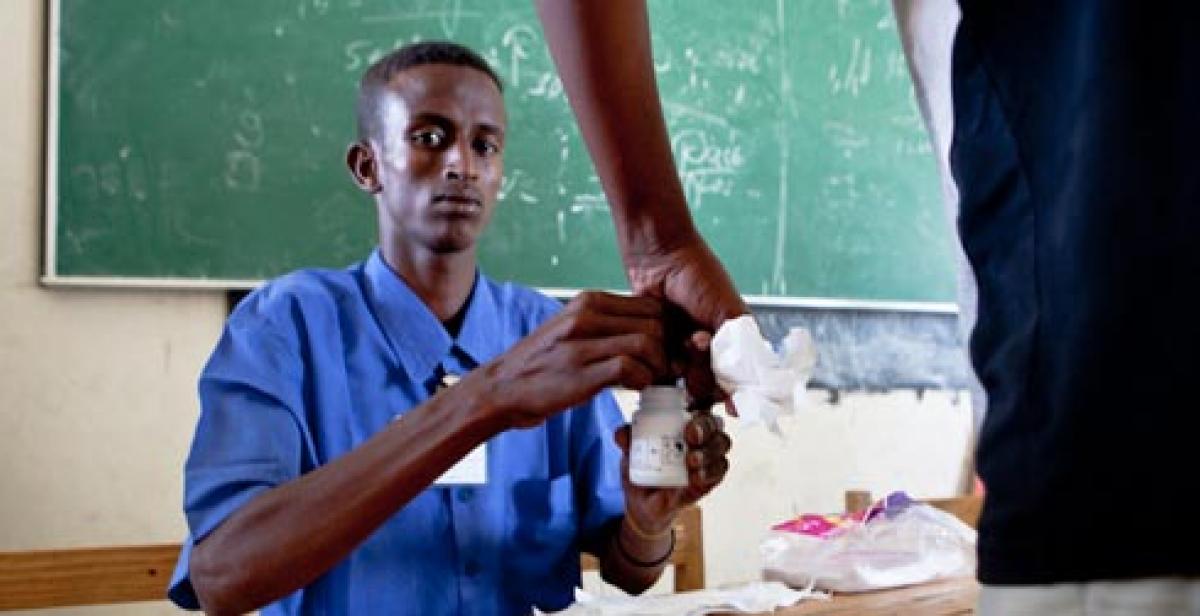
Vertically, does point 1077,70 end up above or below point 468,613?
above

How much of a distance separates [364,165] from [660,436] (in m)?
0.92

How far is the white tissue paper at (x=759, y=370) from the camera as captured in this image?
0.97 meters

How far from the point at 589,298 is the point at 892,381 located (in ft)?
7.33

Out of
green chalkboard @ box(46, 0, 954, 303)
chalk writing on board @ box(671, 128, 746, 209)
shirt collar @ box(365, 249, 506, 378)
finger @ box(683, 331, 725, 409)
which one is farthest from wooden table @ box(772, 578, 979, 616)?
chalk writing on board @ box(671, 128, 746, 209)

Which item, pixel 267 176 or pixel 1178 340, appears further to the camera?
pixel 267 176

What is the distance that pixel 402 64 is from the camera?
184 centimetres

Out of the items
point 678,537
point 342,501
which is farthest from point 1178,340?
point 678,537

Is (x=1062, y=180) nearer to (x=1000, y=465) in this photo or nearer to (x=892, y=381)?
(x=1000, y=465)

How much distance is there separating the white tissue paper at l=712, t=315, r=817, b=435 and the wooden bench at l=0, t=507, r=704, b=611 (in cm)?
107

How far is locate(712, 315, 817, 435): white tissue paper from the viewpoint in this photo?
3.17ft

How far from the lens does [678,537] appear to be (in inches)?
83.8

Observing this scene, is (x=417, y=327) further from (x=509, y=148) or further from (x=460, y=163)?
(x=509, y=148)

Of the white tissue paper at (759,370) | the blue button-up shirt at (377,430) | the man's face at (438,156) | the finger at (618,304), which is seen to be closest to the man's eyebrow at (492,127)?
the man's face at (438,156)

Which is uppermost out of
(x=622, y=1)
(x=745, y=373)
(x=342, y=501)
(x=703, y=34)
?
(x=703, y=34)
